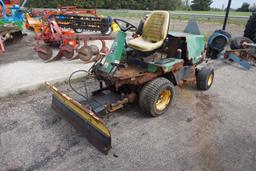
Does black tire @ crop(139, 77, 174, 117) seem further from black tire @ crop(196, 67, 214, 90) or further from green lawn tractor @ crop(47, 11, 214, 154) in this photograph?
black tire @ crop(196, 67, 214, 90)

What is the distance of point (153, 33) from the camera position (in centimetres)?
341

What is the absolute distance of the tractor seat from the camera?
3118 mm

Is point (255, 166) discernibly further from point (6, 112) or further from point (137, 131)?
point (6, 112)

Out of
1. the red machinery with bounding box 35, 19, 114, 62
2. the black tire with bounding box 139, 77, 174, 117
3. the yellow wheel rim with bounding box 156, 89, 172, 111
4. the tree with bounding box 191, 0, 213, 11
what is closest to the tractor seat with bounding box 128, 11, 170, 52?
the black tire with bounding box 139, 77, 174, 117

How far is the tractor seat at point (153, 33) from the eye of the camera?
123 inches

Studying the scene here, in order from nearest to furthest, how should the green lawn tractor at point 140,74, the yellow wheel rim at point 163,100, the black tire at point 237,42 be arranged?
1. the green lawn tractor at point 140,74
2. the yellow wheel rim at point 163,100
3. the black tire at point 237,42

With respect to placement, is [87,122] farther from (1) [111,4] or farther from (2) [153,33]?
(1) [111,4]

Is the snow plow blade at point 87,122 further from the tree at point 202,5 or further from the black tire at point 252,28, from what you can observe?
the tree at point 202,5

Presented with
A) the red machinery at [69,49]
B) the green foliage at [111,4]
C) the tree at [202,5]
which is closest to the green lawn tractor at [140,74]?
the red machinery at [69,49]

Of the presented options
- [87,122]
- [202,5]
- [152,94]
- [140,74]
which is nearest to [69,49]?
[140,74]

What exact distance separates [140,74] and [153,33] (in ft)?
2.98

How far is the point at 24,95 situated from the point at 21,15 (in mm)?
4867

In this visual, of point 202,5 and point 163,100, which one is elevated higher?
point 202,5

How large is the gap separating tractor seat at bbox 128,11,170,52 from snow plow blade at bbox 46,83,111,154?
1272 millimetres
